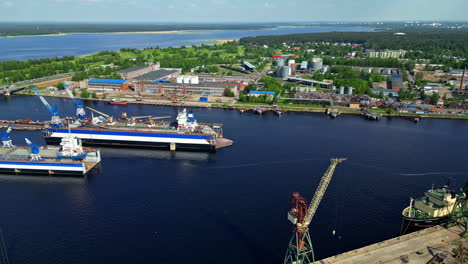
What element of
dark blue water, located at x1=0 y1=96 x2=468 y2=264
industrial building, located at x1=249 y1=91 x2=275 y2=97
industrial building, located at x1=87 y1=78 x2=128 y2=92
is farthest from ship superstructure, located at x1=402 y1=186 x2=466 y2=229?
industrial building, located at x1=87 y1=78 x2=128 y2=92

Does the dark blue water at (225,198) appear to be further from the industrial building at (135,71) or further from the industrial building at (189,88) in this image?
the industrial building at (135,71)

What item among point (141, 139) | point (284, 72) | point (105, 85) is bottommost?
point (141, 139)

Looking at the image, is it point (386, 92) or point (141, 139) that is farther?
point (386, 92)

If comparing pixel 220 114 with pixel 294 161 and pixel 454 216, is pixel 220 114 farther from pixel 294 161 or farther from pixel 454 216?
pixel 454 216

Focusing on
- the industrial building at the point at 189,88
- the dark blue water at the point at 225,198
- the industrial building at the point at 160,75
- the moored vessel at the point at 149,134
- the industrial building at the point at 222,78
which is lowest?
the dark blue water at the point at 225,198

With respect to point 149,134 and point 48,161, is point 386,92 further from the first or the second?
point 48,161

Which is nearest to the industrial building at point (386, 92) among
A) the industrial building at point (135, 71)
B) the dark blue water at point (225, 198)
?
the dark blue water at point (225, 198)

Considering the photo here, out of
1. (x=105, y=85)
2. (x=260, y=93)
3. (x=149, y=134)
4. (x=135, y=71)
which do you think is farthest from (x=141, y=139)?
(x=135, y=71)
